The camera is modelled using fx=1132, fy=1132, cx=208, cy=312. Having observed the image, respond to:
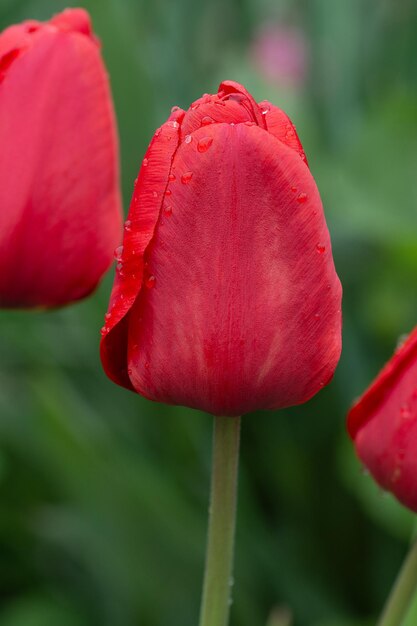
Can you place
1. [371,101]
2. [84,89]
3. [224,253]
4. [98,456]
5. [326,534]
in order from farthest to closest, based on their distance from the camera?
[371,101], [326,534], [98,456], [84,89], [224,253]

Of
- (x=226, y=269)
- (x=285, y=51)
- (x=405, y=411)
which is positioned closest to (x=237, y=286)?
(x=226, y=269)

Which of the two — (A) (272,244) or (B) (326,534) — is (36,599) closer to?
(B) (326,534)

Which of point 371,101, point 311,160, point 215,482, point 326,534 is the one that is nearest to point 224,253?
point 215,482

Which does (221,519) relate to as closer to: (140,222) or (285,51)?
(140,222)

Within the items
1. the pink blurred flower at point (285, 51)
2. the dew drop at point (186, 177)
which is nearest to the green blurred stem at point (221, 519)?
the dew drop at point (186, 177)

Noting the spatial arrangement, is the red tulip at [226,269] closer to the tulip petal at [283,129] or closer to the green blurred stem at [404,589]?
the tulip petal at [283,129]

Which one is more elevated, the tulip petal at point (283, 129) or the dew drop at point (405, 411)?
the tulip petal at point (283, 129)
